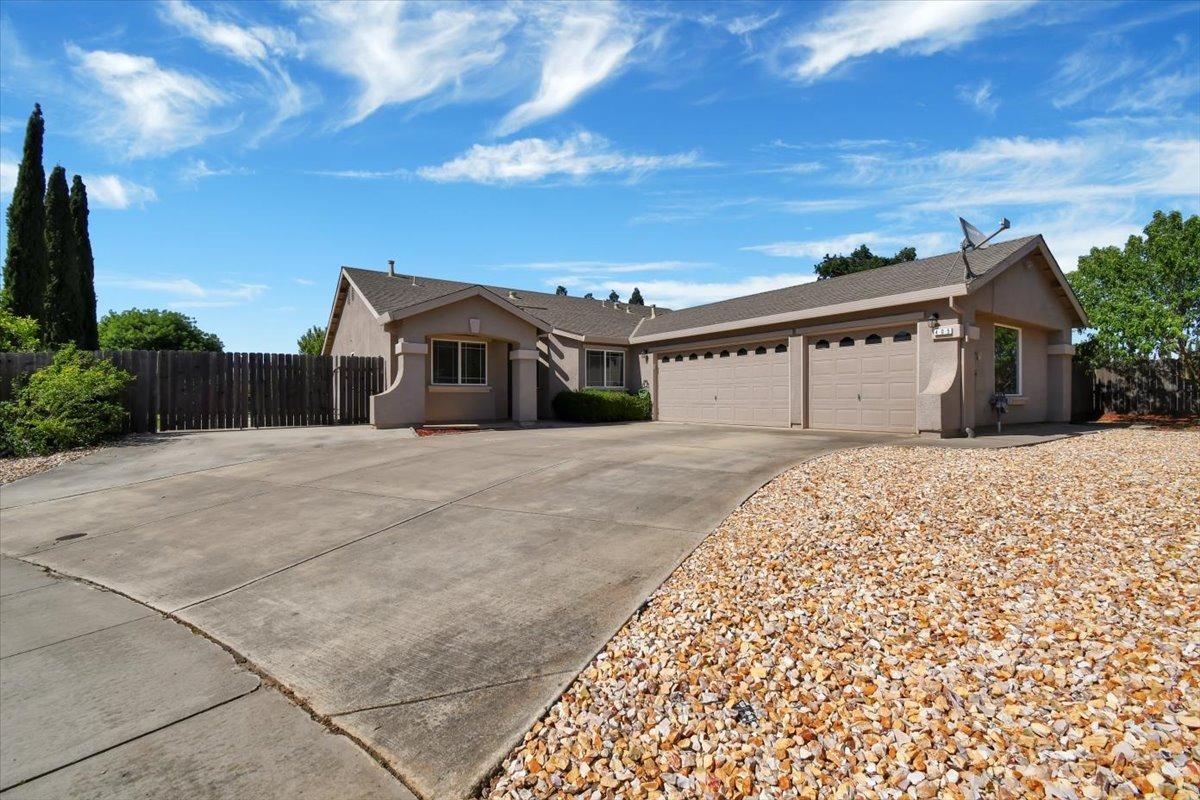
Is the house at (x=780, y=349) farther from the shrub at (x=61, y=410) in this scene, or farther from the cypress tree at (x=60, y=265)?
the cypress tree at (x=60, y=265)

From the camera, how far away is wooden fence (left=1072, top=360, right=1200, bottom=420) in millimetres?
16766

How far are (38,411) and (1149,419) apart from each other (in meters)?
27.5

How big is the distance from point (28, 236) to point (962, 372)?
3138 cm

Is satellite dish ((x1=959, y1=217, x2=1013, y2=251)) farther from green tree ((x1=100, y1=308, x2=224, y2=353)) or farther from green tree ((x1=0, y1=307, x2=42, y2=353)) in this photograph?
green tree ((x1=100, y1=308, x2=224, y2=353))

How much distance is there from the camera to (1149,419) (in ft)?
53.7

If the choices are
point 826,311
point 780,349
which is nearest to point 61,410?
point 780,349

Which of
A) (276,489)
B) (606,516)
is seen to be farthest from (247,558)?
(606,516)

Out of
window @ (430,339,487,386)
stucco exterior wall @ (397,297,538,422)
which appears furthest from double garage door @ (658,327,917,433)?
window @ (430,339,487,386)

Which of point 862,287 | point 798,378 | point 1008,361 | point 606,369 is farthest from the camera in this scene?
point 606,369

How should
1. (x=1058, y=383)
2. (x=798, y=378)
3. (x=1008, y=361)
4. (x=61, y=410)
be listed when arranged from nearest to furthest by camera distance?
(x=61, y=410)
(x=798, y=378)
(x=1058, y=383)
(x=1008, y=361)

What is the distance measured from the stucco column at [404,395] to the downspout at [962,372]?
12.5 metres

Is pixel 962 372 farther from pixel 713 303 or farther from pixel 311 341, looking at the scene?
pixel 311 341

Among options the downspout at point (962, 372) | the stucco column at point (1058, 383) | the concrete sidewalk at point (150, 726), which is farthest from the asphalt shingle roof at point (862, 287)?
the concrete sidewalk at point (150, 726)

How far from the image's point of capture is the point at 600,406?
58.8ft
